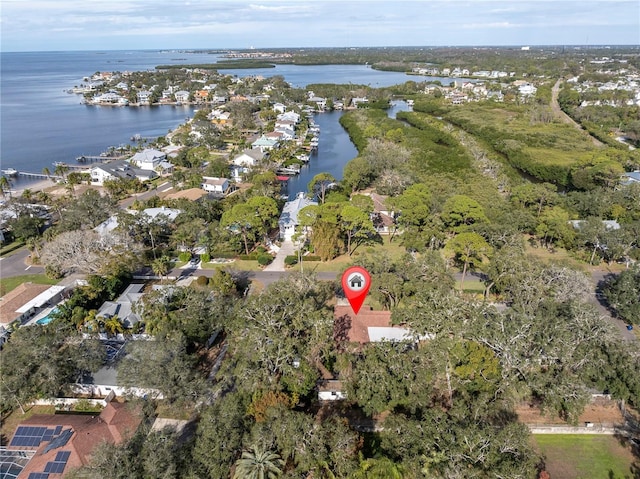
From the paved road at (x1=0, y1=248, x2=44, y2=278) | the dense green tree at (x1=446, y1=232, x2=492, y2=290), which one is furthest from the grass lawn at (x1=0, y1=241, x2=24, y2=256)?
the dense green tree at (x1=446, y1=232, x2=492, y2=290)

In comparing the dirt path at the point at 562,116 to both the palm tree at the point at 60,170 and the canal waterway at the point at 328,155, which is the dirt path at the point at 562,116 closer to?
the canal waterway at the point at 328,155

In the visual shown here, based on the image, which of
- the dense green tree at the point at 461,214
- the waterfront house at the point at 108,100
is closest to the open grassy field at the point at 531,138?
the dense green tree at the point at 461,214

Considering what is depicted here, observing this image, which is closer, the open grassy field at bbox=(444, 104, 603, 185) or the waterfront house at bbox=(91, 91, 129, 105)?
the open grassy field at bbox=(444, 104, 603, 185)

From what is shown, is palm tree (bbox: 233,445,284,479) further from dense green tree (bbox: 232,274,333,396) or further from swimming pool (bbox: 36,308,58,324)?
swimming pool (bbox: 36,308,58,324)

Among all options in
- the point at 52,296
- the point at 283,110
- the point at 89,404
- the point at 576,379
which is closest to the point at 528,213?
the point at 576,379

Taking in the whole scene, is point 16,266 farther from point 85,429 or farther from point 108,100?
point 108,100
